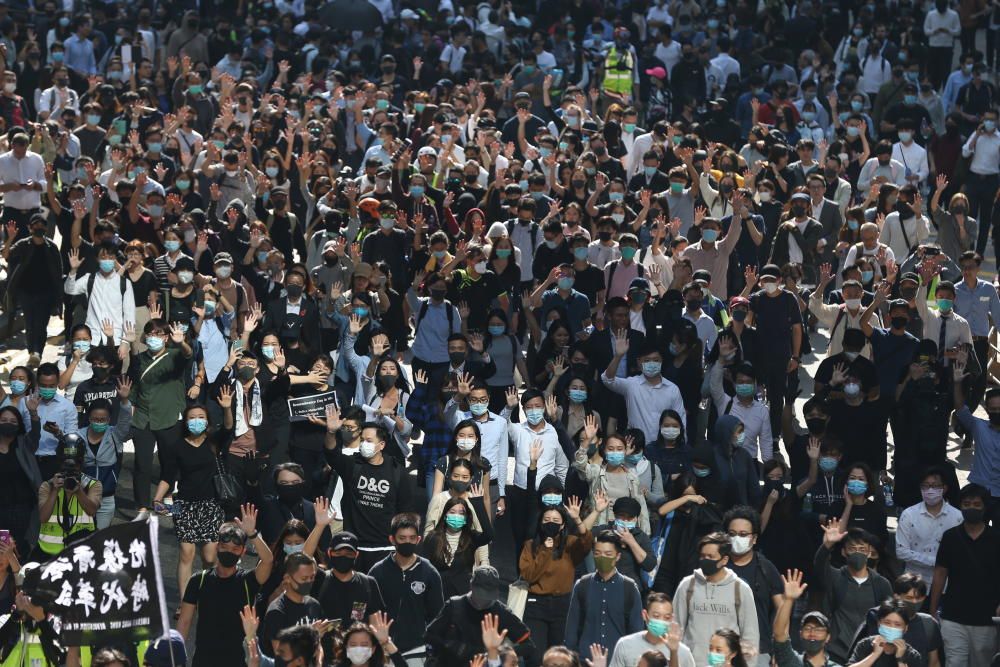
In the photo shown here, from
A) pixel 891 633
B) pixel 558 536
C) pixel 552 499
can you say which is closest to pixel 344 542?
pixel 558 536

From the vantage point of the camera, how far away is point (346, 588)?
14422 mm

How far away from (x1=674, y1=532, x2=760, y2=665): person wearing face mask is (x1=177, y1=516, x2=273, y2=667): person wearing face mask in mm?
2939

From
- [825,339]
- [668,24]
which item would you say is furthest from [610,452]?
[668,24]

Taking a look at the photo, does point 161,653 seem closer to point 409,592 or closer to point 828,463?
point 409,592

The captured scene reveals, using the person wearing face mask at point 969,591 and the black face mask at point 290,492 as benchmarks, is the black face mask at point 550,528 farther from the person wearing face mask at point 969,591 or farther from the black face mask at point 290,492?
the person wearing face mask at point 969,591

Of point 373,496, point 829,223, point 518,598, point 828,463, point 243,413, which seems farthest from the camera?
point 829,223

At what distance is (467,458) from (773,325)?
14.2 feet

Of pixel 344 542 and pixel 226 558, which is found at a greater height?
pixel 344 542

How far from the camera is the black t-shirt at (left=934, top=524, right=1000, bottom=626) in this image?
15.6 metres

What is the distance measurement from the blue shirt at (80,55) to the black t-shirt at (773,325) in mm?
14274

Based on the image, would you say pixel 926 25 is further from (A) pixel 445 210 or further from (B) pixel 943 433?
(B) pixel 943 433

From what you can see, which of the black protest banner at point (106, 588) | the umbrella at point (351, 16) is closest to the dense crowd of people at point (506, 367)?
the black protest banner at point (106, 588)

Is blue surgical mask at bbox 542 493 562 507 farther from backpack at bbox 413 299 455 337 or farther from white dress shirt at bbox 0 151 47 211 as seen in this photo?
white dress shirt at bbox 0 151 47 211

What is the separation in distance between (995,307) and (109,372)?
843cm
